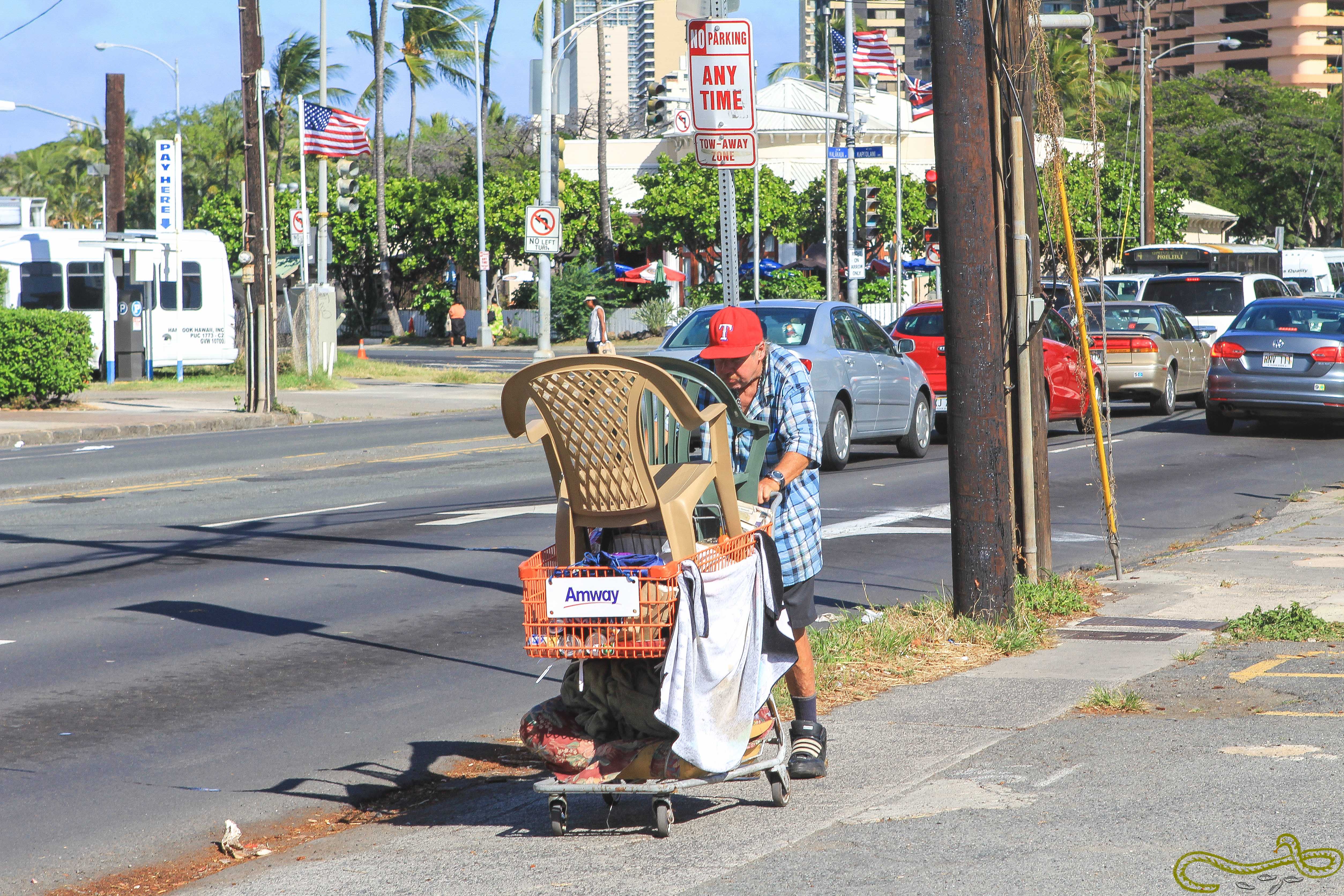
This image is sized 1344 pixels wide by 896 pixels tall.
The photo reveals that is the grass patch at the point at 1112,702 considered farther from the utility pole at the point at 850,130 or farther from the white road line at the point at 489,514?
the utility pole at the point at 850,130

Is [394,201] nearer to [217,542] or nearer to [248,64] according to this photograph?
[248,64]

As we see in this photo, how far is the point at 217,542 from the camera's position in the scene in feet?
37.4

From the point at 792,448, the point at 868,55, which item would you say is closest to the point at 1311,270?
the point at 868,55

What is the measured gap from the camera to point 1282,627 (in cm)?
746

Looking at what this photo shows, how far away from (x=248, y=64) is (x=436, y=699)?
18.8 meters

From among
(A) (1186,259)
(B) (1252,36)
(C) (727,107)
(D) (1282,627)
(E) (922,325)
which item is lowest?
(D) (1282,627)

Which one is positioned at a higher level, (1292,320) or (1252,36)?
(1252,36)

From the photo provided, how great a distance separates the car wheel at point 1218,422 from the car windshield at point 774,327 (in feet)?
23.1

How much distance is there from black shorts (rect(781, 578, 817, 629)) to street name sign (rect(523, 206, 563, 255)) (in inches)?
1023

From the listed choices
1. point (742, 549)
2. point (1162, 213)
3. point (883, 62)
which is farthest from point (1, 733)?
point (1162, 213)

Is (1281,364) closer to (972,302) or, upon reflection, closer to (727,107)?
(972,302)

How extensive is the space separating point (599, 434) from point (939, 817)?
5.41 ft

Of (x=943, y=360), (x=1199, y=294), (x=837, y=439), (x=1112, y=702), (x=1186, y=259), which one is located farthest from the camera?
(x=1186, y=259)

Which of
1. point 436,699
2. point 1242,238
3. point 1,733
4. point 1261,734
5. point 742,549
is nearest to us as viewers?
point 742,549
